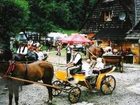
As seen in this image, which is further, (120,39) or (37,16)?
(37,16)

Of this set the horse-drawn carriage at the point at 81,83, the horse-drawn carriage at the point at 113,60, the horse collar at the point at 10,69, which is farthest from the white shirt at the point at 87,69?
the horse-drawn carriage at the point at 113,60

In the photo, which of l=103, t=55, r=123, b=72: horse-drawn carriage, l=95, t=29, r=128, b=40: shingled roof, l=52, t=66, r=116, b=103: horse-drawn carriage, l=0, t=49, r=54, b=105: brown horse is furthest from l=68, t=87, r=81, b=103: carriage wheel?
l=95, t=29, r=128, b=40: shingled roof

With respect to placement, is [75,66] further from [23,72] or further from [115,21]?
[115,21]

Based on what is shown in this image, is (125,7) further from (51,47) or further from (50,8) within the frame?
(51,47)

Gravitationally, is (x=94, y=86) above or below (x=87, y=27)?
below

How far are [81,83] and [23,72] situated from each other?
114 inches

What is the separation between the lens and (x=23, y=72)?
12.6 meters

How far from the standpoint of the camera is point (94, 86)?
49.7ft

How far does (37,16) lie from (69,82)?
30733mm

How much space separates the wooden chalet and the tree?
1155cm

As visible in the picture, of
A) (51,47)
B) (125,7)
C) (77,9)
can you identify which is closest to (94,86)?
(125,7)

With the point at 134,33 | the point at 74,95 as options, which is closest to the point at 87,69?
the point at 74,95

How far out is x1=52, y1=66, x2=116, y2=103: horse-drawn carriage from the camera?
13672 mm

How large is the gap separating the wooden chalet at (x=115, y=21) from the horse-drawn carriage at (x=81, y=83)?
52.5 feet
